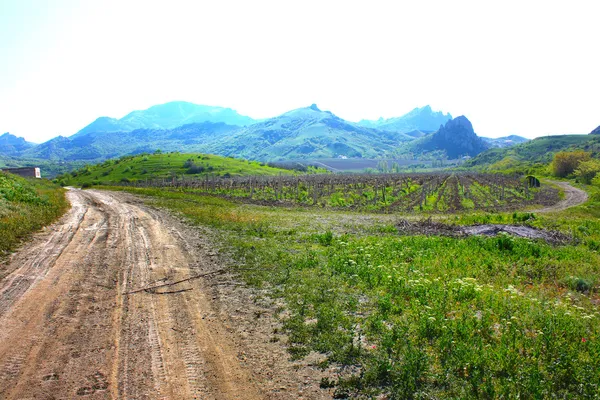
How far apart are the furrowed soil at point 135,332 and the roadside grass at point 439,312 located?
3.04ft

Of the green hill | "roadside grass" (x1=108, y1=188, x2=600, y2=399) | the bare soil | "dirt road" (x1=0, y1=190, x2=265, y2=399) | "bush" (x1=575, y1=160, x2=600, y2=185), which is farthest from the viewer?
the green hill

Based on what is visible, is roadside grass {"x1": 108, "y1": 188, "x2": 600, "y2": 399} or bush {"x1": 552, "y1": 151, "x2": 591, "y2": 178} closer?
roadside grass {"x1": 108, "y1": 188, "x2": 600, "y2": 399}

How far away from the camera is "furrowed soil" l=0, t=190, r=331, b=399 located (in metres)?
6.66

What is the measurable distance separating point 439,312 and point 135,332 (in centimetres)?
764

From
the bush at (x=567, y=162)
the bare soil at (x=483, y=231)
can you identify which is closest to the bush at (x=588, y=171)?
the bush at (x=567, y=162)

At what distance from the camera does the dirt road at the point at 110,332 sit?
662cm

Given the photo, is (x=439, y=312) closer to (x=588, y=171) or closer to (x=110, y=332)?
(x=110, y=332)

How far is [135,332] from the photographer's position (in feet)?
28.2

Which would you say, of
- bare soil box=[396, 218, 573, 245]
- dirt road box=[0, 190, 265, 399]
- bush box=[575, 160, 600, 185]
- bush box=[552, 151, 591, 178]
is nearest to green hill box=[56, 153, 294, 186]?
bare soil box=[396, 218, 573, 245]

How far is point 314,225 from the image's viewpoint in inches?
1001

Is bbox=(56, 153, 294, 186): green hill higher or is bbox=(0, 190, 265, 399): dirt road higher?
bbox=(56, 153, 294, 186): green hill

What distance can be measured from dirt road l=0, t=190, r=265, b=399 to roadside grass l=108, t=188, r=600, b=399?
1946mm

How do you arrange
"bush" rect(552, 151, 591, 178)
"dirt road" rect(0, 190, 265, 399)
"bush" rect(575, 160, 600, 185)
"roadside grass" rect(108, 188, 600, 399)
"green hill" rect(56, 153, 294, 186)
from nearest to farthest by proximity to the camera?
"dirt road" rect(0, 190, 265, 399), "roadside grass" rect(108, 188, 600, 399), "bush" rect(575, 160, 600, 185), "green hill" rect(56, 153, 294, 186), "bush" rect(552, 151, 591, 178)

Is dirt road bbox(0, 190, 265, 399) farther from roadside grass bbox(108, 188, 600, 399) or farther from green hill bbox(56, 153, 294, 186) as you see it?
green hill bbox(56, 153, 294, 186)
